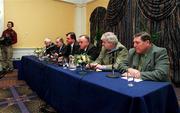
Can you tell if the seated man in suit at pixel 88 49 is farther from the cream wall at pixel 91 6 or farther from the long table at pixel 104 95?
the cream wall at pixel 91 6

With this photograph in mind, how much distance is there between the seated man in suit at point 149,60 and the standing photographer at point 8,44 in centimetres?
537

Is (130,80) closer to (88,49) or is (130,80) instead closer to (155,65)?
(155,65)

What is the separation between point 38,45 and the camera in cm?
827

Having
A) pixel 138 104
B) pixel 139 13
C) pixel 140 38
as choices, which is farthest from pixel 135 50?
pixel 139 13

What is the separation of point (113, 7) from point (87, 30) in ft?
6.81

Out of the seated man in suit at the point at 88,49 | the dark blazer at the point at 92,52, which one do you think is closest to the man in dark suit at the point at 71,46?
the seated man in suit at the point at 88,49

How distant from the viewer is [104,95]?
2.08 m

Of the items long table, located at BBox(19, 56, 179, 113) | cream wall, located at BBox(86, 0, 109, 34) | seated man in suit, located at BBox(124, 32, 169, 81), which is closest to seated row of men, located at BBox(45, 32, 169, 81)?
seated man in suit, located at BBox(124, 32, 169, 81)

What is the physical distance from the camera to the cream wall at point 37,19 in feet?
25.8

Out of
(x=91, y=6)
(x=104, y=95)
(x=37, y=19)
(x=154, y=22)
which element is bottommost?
(x=104, y=95)

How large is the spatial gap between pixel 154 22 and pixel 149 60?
9.27ft

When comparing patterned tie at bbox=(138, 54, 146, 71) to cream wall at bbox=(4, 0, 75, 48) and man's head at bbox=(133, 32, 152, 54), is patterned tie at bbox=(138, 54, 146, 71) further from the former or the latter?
cream wall at bbox=(4, 0, 75, 48)

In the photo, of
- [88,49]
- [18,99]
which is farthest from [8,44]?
[88,49]

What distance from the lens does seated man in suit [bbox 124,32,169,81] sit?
2.48 m
